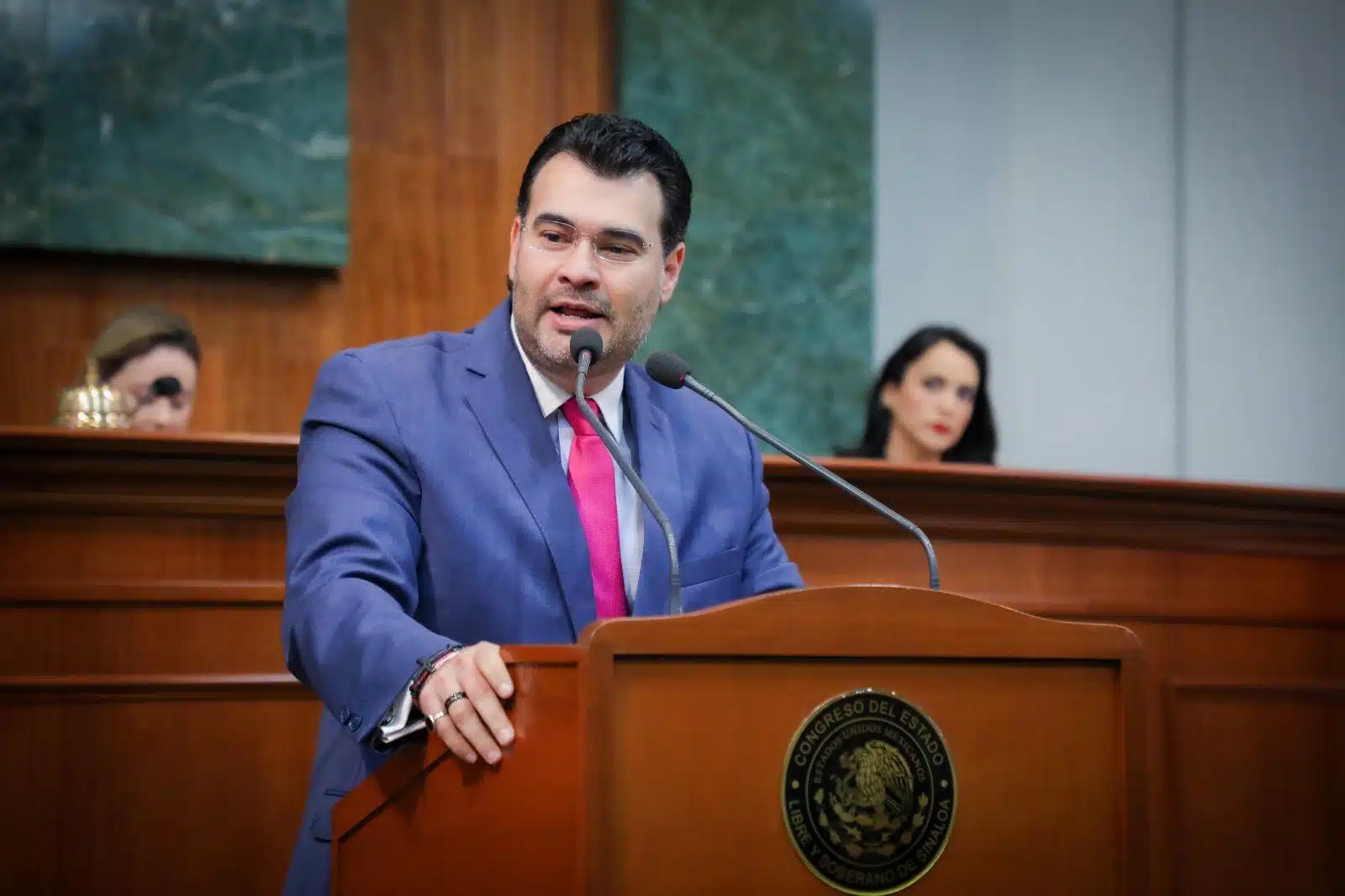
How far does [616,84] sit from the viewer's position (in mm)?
4422

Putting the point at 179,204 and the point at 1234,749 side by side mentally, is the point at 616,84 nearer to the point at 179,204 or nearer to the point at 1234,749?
the point at 179,204

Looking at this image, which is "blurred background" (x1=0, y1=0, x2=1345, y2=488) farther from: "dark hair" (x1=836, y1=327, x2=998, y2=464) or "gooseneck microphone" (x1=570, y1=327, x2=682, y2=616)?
"gooseneck microphone" (x1=570, y1=327, x2=682, y2=616)

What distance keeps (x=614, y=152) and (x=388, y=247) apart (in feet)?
8.47

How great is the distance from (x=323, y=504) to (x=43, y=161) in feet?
9.12

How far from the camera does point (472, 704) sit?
4.08 ft

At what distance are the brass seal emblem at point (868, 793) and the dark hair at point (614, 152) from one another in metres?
0.84

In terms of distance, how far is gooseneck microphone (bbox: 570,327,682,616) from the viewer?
1.39 meters

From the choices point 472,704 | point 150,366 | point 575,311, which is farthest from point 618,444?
point 150,366

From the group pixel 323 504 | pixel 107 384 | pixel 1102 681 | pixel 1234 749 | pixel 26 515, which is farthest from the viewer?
pixel 107 384

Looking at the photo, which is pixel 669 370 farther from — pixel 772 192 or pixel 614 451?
pixel 772 192

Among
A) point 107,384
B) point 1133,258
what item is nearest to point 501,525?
point 107,384

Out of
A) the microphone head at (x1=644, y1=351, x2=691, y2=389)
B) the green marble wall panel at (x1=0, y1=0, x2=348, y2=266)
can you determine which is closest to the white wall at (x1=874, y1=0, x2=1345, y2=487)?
the green marble wall panel at (x1=0, y1=0, x2=348, y2=266)

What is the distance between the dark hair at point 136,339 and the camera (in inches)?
143

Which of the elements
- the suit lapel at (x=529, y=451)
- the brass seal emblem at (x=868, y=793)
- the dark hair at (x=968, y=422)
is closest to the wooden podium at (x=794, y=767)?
the brass seal emblem at (x=868, y=793)
